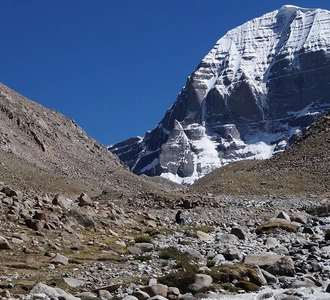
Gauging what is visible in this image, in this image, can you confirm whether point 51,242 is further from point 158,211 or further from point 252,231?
point 158,211

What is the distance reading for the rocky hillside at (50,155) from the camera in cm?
7988

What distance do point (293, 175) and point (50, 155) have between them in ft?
179

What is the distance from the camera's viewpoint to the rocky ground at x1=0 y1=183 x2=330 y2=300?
629 inches

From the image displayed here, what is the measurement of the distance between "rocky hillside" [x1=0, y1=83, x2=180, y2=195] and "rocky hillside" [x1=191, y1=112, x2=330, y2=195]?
17284mm

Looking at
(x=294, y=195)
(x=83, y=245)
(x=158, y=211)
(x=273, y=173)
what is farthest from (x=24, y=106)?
(x=83, y=245)

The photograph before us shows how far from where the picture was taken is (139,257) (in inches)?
807

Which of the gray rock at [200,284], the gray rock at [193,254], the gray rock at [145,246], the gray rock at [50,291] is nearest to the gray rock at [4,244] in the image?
the gray rock at [50,291]

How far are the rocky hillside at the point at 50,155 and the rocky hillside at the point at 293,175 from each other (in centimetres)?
1728

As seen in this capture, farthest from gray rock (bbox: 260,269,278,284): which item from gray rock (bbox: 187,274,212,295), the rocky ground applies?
gray rock (bbox: 187,274,212,295)

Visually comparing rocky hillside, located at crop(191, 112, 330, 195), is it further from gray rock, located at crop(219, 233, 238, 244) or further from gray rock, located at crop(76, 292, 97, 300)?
gray rock, located at crop(76, 292, 97, 300)

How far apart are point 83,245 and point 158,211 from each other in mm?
18238

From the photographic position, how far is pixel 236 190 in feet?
195

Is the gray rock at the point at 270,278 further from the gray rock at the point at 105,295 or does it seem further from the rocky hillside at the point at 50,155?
the rocky hillside at the point at 50,155

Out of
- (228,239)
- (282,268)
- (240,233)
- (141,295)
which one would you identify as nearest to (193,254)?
(282,268)
